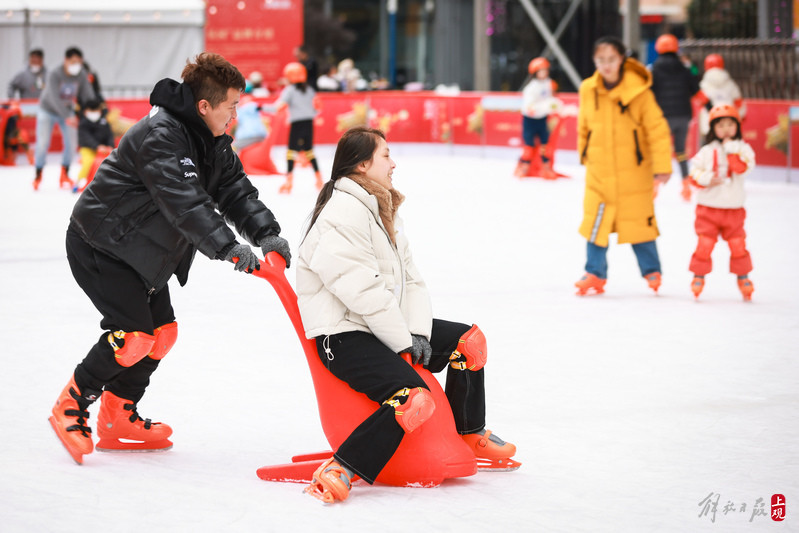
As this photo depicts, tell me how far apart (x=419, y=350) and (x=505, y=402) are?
3.54ft

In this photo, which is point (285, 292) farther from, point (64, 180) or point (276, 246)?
point (64, 180)

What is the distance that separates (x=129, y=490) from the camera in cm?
312

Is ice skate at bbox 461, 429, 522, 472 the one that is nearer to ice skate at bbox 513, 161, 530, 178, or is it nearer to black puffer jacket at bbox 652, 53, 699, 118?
black puffer jacket at bbox 652, 53, 699, 118

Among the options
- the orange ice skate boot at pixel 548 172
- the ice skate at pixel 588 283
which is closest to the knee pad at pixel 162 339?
the ice skate at pixel 588 283

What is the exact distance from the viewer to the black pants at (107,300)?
327cm

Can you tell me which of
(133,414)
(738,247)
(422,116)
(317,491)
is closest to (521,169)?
(422,116)

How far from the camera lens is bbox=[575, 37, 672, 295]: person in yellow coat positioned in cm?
609

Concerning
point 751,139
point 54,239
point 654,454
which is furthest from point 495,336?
point 751,139

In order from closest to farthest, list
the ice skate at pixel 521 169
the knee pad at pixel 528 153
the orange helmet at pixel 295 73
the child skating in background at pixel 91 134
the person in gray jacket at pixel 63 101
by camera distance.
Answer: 1. the child skating in background at pixel 91 134
2. the person in gray jacket at pixel 63 101
3. the orange helmet at pixel 295 73
4. the knee pad at pixel 528 153
5. the ice skate at pixel 521 169

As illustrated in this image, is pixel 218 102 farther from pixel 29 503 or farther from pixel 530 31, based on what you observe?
pixel 530 31

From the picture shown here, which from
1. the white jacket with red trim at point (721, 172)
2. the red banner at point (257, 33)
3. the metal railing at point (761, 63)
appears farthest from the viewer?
the red banner at point (257, 33)

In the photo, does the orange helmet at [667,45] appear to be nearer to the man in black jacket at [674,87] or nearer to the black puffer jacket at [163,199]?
the man in black jacket at [674,87]

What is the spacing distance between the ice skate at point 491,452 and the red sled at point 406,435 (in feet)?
0.38

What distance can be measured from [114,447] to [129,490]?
16.3 inches
